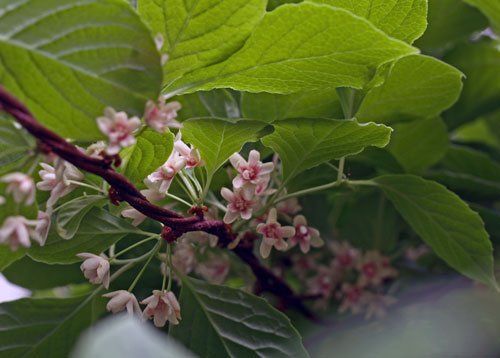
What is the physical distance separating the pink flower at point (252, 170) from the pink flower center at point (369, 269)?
0.45 m

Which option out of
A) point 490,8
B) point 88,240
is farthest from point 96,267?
point 490,8

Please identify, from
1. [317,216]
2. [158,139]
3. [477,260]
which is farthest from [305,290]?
[158,139]

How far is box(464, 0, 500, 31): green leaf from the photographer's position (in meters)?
0.96

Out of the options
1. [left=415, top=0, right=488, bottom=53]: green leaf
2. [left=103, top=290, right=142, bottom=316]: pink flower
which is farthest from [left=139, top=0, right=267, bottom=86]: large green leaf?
[left=415, top=0, right=488, bottom=53]: green leaf

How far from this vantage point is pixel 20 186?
518 mm

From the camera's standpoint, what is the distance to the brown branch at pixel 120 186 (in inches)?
20.2

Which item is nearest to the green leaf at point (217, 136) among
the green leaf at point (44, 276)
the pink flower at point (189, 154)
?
the pink flower at point (189, 154)

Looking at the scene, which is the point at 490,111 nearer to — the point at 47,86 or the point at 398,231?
the point at 398,231

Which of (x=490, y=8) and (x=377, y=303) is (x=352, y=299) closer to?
(x=377, y=303)

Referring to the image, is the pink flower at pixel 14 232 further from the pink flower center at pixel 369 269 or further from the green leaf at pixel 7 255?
the pink flower center at pixel 369 269

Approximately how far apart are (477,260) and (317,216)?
0.40 metres

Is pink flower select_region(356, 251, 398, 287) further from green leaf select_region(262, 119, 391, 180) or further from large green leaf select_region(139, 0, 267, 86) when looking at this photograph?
large green leaf select_region(139, 0, 267, 86)

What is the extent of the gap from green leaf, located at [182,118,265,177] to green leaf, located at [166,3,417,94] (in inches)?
1.5

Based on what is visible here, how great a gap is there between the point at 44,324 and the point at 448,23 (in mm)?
748
